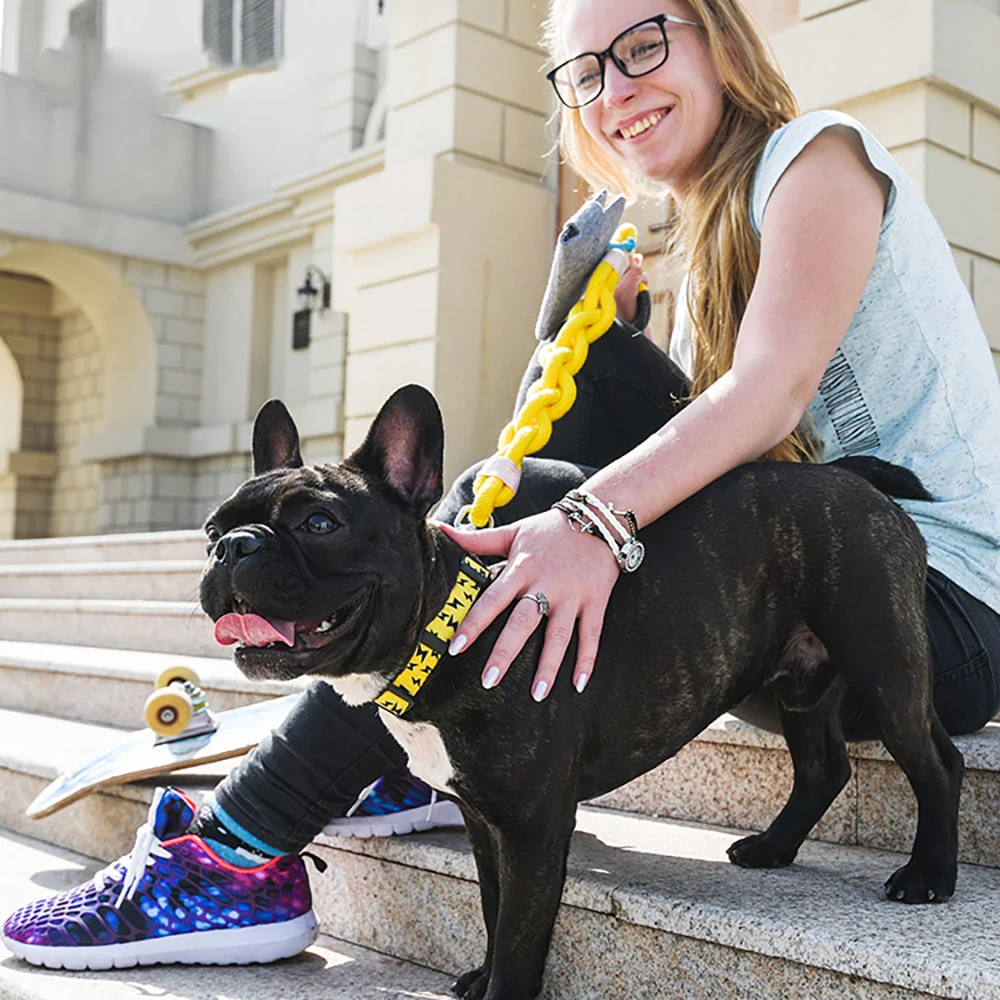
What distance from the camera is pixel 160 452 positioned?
36.3 feet

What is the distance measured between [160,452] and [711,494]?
34.1 feet

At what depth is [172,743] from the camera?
229 cm

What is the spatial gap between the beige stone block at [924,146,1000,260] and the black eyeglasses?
2.00m

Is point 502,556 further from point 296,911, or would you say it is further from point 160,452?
point 160,452

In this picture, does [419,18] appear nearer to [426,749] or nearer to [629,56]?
[629,56]

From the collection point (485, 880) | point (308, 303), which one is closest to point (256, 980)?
point (485, 880)

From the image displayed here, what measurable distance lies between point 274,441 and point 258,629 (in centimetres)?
30

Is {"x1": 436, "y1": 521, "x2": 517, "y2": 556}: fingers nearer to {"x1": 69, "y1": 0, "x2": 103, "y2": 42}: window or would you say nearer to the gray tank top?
the gray tank top

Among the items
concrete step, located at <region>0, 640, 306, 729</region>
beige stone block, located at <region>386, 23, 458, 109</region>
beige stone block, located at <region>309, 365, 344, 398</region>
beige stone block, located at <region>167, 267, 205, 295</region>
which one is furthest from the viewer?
beige stone block, located at <region>167, 267, 205, 295</region>

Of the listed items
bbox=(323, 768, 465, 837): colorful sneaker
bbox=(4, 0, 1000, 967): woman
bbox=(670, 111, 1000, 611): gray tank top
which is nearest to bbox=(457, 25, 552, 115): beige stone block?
bbox=(4, 0, 1000, 967): woman

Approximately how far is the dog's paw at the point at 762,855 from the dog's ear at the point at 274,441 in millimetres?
812

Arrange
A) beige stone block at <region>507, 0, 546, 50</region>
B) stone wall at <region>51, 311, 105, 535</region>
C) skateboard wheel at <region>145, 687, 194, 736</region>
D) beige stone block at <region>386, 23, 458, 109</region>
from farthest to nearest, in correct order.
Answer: stone wall at <region>51, 311, 105, 535</region>
beige stone block at <region>507, 0, 546, 50</region>
beige stone block at <region>386, 23, 458, 109</region>
skateboard wheel at <region>145, 687, 194, 736</region>

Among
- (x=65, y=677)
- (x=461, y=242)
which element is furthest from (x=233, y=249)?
(x=65, y=677)

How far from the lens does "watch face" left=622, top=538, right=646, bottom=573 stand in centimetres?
126
